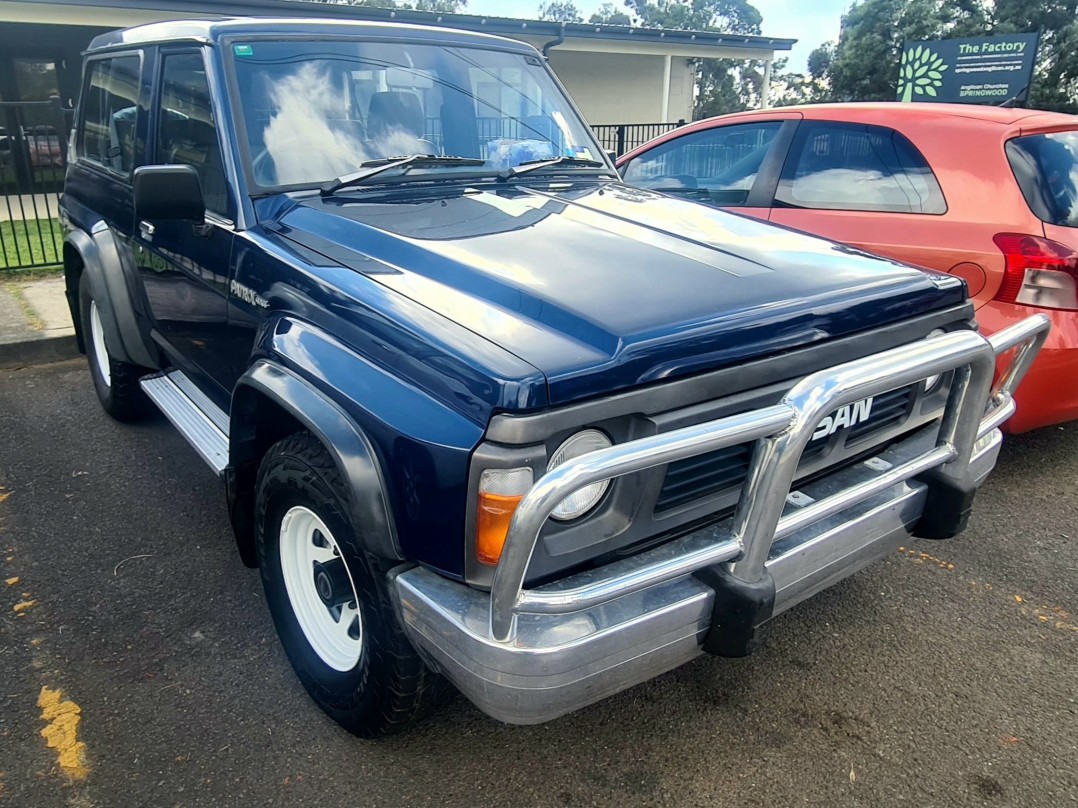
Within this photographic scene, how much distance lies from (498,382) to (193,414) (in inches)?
87.4

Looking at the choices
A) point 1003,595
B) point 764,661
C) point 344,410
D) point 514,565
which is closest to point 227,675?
point 344,410

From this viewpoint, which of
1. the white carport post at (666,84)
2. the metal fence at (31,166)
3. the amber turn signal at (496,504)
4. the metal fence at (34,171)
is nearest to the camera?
the amber turn signal at (496,504)

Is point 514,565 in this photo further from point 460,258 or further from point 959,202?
point 959,202

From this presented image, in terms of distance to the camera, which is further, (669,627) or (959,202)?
(959,202)

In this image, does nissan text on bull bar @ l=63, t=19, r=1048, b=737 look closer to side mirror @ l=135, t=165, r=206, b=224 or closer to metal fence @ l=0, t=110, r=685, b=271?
side mirror @ l=135, t=165, r=206, b=224

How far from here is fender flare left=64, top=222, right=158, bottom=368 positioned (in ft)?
13.4

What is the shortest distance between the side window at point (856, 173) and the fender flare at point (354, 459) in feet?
11.0

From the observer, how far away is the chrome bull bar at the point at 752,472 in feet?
5.67

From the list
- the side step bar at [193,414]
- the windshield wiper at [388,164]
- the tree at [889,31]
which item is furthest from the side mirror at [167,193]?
the tree at [889,31]

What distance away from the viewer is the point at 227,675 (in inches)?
111

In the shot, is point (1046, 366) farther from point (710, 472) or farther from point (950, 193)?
point (710, 472)

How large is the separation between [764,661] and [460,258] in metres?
1.72

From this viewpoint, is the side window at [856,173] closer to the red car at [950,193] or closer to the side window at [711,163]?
the red car at [950,193]

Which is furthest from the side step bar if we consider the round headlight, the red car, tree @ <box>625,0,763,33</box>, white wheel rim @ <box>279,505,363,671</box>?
tree @ <box>625,0,763,33</box>
